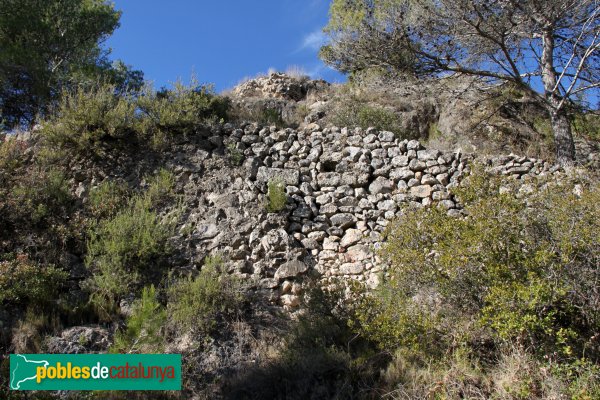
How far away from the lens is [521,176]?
6879 millimetres

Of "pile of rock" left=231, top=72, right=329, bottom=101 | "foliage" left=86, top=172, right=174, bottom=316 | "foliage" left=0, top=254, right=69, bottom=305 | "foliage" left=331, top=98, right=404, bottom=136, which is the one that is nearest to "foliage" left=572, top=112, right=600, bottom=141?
"foliage" left=331, top=98, right=404, bottom=136

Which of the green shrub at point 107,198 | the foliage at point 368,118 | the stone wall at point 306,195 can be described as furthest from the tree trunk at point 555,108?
the green shrub at point 107,198

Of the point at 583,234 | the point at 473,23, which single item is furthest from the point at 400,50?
the point at 583,234

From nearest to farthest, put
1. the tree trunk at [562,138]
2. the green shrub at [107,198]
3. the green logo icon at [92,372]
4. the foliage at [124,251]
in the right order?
the green logo icon at [92,372], the foliage at [124,251], the green shrub at [107,198], the tree trunk at [562,138]

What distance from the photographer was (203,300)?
525 centimetres

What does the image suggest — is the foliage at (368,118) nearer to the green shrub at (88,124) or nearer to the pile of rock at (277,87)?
the pile of rock at (277,87)

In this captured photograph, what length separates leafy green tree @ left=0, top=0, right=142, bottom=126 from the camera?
9.13 metres

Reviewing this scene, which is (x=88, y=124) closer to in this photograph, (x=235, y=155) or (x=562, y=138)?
(x=235, y=155)

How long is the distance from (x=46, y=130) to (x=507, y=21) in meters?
7.93

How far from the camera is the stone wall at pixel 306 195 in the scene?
6.11 meters

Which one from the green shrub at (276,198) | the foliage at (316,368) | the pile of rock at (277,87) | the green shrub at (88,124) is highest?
the pile of rock at (277,87)

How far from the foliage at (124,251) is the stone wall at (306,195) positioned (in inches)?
14.2

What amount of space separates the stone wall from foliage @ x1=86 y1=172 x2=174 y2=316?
36 cm

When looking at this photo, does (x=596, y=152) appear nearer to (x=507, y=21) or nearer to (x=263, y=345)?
(x=507, y=21)
